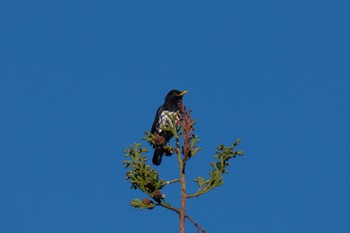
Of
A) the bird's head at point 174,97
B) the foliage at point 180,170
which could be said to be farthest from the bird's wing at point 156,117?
the foliage at point 180,170

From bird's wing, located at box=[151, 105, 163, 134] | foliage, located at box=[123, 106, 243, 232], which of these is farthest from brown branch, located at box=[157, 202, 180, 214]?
bird's wing, located at box=[151, 105, 163, 134]

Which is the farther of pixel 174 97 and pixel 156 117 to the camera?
pixel 156 117

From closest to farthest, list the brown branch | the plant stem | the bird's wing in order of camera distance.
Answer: the plant stem → the brown branch → the bird's wing

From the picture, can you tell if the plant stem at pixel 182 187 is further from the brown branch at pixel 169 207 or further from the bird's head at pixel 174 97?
the bird's head at pixel 174 97

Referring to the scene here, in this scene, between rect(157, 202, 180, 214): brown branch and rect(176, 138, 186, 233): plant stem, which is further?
rect(157, 202, 180, 214): brown branch

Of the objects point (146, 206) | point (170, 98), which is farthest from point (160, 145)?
point (170, 98)

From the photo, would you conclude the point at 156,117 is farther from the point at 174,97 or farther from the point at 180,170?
the point at 180,170

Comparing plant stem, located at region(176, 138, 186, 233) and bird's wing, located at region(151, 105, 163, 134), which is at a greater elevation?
bird's wing, located at region(151, 105, 163, 134)

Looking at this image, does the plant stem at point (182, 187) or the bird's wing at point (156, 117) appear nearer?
the plant stem at point (182, 187)

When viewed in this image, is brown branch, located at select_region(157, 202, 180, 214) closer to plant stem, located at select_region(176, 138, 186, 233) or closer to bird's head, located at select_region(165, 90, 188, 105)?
plant stem, located at select_region(176, 138, 186, 233)

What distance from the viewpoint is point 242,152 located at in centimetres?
499

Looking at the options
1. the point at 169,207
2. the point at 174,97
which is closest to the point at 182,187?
the point at 169,207

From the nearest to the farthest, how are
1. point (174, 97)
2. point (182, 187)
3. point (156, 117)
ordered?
point (182, 187) → point (174, 97) → point (156, 117)

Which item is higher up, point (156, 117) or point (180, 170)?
point (156, 117)
